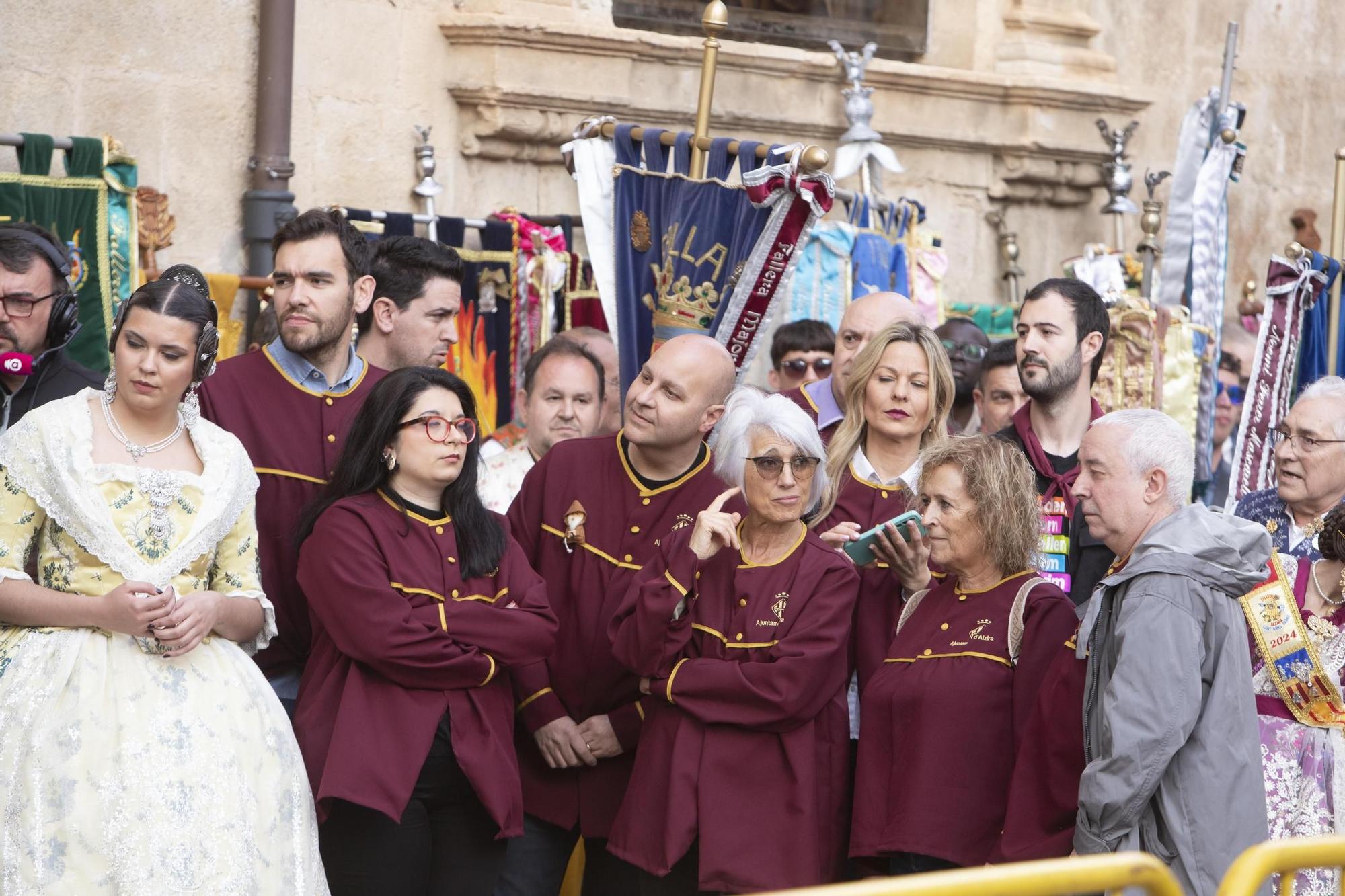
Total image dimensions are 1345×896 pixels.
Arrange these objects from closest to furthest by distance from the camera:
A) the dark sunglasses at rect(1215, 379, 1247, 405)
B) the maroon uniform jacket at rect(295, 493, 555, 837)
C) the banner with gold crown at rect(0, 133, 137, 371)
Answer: the maroon uniform jacket at rect(295, 493, 555, 837), the banner with gold crown at rect(0, 133, 137, 371), the dark sunglasses at rect(1215, 379, 1247, 405)

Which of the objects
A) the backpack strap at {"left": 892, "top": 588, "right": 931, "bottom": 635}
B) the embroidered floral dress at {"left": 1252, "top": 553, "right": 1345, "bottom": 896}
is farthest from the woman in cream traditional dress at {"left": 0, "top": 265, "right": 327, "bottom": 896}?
the embroidered floral dress at {"left": 1252, "top": 553, "right": 1345, "bottom": 896}

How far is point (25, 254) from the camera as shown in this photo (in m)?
4.55

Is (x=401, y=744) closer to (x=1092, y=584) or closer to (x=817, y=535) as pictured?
(x=817, y=535)

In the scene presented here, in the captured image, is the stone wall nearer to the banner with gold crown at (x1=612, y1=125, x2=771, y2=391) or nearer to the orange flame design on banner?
the orange flame design on banner

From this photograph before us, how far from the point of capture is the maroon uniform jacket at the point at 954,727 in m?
4.07

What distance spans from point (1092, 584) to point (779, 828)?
→ 1251mm

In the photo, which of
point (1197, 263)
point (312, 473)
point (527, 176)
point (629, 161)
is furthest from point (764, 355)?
point (312, 473)

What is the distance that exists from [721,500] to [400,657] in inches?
33.1

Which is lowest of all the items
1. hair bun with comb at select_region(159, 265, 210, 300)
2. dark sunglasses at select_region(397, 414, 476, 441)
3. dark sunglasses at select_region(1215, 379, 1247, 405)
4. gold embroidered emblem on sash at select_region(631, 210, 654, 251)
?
dark sunglasses at select_region(397, 414, 476, 441)

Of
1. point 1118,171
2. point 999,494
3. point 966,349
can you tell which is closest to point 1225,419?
point 1118,171

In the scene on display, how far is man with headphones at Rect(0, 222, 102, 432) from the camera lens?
4500mm

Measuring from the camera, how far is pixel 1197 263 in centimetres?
798

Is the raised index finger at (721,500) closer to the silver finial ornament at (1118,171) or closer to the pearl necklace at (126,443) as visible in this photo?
the pearl necklace at (126,443)

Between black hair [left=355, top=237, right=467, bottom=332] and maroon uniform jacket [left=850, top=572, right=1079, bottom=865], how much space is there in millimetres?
1729
